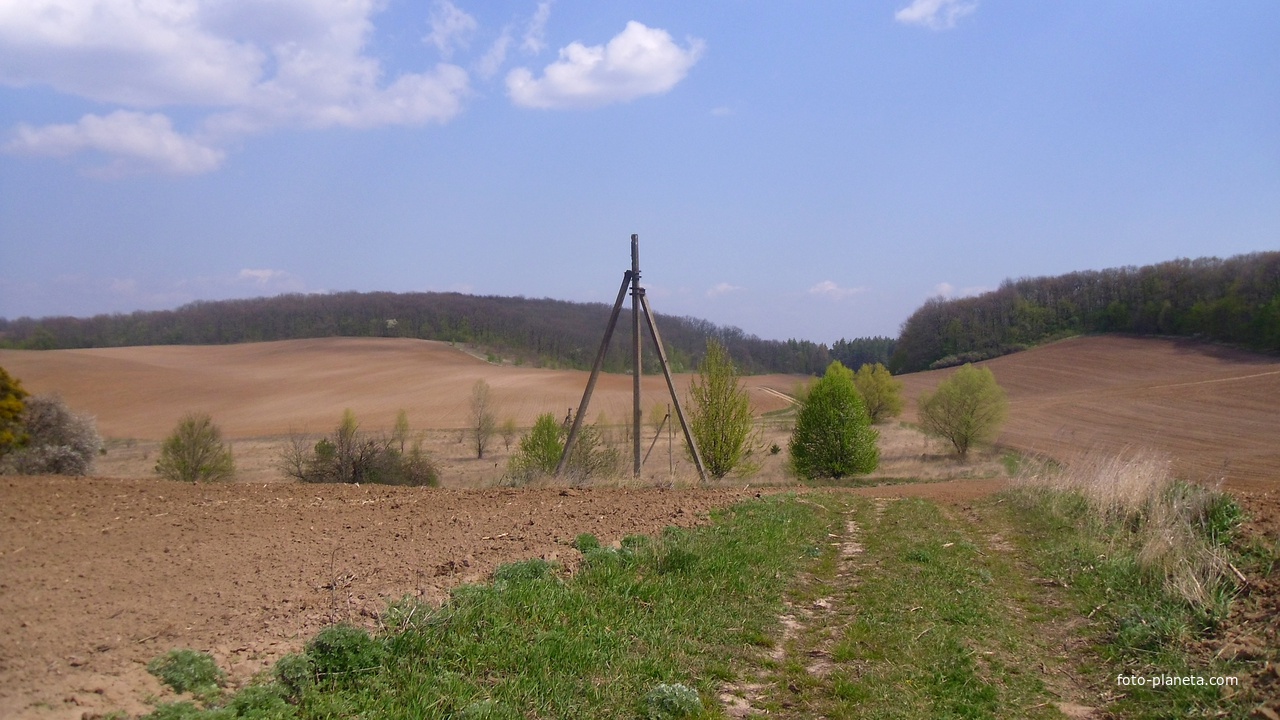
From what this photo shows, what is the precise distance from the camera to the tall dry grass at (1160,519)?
20.3 feet

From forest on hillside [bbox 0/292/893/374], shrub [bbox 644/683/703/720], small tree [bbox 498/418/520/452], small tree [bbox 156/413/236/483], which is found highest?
forest on hillside [bbox 0/292/893/374]

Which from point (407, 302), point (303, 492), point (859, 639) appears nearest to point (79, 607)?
point (859, 639)

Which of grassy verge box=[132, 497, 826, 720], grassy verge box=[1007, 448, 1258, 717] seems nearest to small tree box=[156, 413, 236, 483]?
grassy verge box=[132, 497, 826, 720]

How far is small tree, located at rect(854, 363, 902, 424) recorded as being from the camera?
173 feet

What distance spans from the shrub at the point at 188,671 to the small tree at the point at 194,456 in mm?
24431

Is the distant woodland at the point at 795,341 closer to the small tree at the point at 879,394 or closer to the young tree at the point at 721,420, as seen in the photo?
the small tree at the point at 879,394

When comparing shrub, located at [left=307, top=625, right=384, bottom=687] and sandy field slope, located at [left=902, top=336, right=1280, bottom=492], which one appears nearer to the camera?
shrub, located at [left=307, top=625, right=384, bottom=687]

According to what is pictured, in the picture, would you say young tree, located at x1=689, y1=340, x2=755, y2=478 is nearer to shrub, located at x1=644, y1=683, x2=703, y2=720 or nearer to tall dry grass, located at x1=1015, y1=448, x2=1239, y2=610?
tall dry grass, located at x1=1015, y1=448, x2=1239, y2=610

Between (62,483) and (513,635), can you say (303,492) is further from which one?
(513,635)

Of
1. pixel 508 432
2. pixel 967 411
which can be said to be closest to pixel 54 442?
pixel 508 432

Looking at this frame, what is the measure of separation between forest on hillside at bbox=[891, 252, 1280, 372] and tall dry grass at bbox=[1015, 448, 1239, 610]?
6013 cm

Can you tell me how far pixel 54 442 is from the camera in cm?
1712

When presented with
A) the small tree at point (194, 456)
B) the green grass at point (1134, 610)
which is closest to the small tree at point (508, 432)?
the small tree at point (194, 456)

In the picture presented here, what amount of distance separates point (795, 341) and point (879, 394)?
30.3 m
